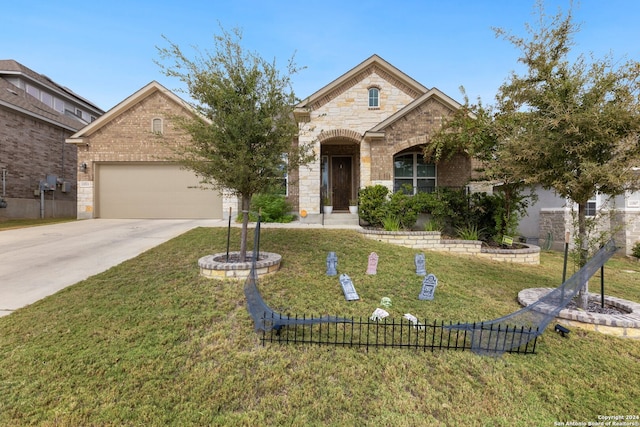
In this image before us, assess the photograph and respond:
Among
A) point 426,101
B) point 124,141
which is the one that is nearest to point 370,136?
point 426,101

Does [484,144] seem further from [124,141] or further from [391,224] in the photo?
[124,141]

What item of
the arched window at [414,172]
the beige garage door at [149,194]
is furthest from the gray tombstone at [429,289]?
the beige garage door at [149,194]

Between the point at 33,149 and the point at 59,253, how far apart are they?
457 inches

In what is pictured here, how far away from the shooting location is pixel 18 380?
2.65 metres

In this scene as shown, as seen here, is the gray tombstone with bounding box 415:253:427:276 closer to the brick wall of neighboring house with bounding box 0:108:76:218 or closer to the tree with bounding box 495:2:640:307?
the tree with bounding box 495:2:640:307

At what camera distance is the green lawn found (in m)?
2.41

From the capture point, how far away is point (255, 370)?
2.93 m

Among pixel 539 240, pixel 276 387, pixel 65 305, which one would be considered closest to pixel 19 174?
pixel 65 305

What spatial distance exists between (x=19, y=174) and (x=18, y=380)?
1582 cm

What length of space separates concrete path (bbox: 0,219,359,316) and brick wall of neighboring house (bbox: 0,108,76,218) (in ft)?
17.1

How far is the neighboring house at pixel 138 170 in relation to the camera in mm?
12891

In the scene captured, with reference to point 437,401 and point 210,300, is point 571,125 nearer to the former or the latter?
point 437,401

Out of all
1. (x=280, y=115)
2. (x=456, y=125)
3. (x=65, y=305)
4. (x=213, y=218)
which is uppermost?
(x=456, y=125)

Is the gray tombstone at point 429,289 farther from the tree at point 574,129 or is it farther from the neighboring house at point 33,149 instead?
the neighboring house at point 33,149
